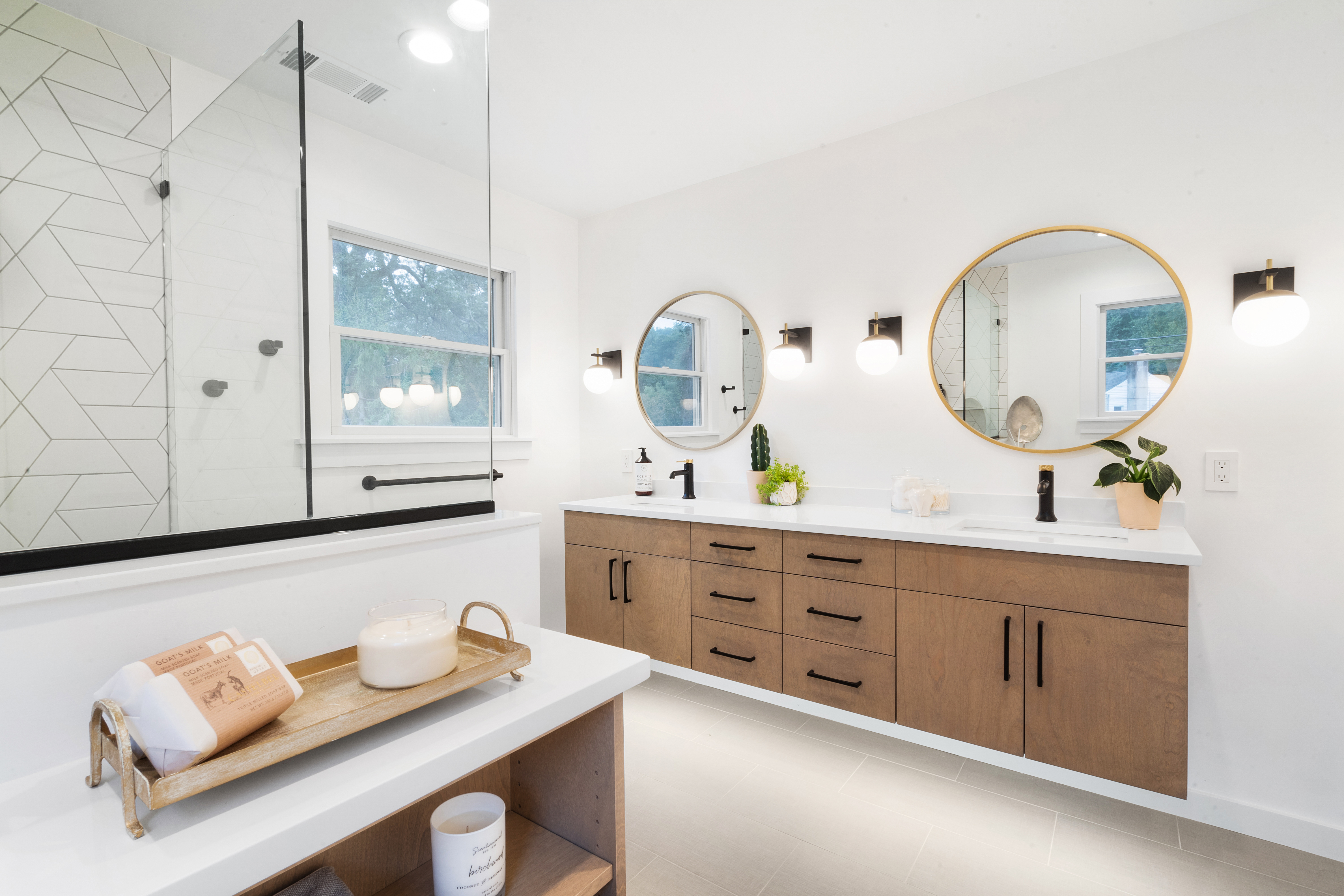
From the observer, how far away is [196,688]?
65 centimetres

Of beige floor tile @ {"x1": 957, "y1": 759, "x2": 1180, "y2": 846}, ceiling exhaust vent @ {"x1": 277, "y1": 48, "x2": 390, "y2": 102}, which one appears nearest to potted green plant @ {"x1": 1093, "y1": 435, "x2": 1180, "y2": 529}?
beige floor tile @ {"x1": 957, "y1": 759, "x2": 1180, "y2": 846}

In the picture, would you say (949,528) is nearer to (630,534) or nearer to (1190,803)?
(1190,803)

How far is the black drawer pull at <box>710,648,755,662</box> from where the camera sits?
8.00ft

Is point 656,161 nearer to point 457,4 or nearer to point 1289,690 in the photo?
point 457,4

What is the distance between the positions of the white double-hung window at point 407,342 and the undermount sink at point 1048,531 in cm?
165

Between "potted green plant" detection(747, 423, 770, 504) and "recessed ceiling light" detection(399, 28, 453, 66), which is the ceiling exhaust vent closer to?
"recessed ceiling light" detection(399, 28, 453, 66)

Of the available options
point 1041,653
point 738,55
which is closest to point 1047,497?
point 1041,653

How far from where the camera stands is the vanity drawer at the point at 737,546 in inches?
92.8

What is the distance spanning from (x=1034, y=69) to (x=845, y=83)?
2.19 feet

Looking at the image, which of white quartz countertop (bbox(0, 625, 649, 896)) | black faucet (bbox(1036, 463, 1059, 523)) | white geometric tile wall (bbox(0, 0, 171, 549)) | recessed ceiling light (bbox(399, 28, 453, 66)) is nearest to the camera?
white quartz countertop (bbox(0, 625, 649, 896))

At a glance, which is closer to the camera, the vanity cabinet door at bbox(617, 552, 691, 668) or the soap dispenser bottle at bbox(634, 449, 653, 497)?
the vanity cabinet door at bbox(617, 552, 691, 668)

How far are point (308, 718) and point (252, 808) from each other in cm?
13

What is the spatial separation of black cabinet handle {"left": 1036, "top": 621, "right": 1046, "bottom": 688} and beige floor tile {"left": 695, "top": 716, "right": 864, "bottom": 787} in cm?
71

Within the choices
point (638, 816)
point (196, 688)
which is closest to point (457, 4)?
point (196, 688)
